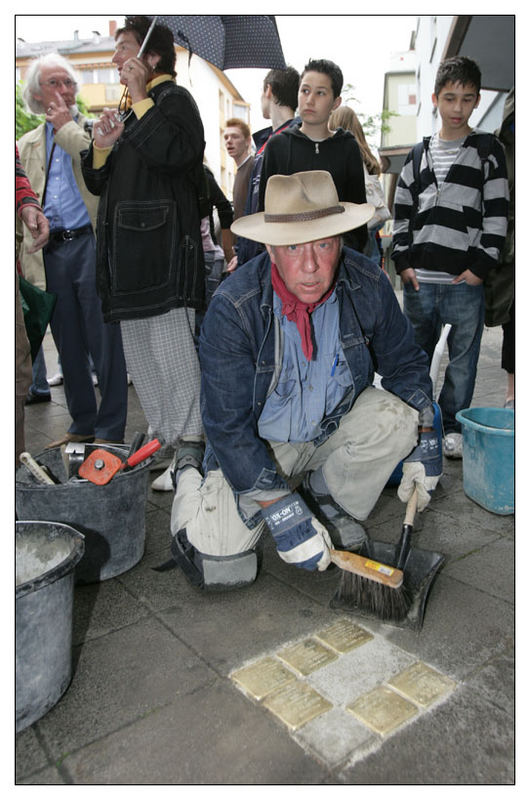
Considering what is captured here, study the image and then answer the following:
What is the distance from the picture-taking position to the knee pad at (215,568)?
2258 millimetres

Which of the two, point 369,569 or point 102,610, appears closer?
point 369,569

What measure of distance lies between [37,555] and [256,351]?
3.41 feet

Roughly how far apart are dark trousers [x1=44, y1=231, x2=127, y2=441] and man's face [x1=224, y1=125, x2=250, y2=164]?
218 cm

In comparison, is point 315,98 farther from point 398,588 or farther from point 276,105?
point 398,588

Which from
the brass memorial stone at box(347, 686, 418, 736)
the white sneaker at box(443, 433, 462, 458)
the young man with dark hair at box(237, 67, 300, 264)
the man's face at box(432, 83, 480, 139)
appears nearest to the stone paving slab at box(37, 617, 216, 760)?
the brass memorial stone at box(347, 686, 418, 736)

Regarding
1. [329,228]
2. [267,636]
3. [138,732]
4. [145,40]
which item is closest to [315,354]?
[329,228]

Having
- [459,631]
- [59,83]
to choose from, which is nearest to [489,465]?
[459,631]

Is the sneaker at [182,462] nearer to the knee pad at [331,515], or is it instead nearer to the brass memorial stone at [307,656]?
the knee pad at [331,515]

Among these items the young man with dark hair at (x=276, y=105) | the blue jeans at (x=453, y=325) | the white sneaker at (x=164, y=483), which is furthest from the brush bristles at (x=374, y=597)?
the young man with dark hair at (x=276, y=105)

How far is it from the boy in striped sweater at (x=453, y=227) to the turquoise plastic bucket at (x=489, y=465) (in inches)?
25.4

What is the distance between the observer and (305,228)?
208 cm

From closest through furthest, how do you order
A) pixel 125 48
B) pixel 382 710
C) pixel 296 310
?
pixel 382 710 → pixel 296 310 → pixel 125 48

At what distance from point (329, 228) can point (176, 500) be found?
1.30 m

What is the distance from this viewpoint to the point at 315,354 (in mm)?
2332
